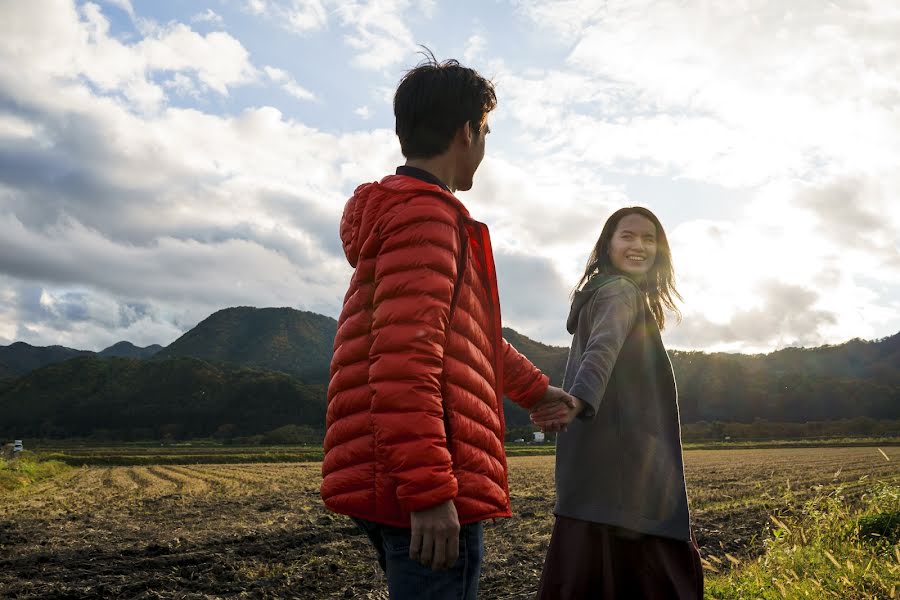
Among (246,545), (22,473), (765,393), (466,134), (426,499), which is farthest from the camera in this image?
(765,393)

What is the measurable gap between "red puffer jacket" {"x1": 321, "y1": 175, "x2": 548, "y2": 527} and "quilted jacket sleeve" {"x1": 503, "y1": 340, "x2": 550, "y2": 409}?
369 mm

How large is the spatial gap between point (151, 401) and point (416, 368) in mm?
A: 132676

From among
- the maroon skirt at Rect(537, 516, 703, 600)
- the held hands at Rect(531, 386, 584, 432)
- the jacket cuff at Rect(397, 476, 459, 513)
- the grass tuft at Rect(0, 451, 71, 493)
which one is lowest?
the grass tuft at Rect(0, 451, 71, 493)

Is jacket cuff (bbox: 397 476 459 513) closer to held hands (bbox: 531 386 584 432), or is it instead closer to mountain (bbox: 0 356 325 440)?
held hands (bbox: 531 386 584 432)

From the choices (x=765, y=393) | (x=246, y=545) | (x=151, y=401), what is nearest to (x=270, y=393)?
(x=151, y=401)

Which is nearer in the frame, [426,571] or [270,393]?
[426,571]

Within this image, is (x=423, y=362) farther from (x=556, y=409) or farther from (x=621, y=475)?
(x=621, y=475)

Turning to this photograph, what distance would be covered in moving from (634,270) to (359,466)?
1.77m

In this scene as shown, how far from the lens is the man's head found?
1.96 meters

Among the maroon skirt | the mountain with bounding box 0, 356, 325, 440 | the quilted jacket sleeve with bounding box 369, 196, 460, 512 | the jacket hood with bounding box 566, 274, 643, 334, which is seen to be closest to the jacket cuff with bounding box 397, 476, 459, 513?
the quilted jacket sleeve with bounding box 369, 196, 460, 512

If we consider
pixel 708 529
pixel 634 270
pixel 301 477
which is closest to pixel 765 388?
pixel 301 477

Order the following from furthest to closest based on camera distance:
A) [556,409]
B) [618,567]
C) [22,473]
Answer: [22,473], [618,567], [556,409]

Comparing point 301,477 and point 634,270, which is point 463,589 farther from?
point 301,477

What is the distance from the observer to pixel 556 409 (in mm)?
2342
